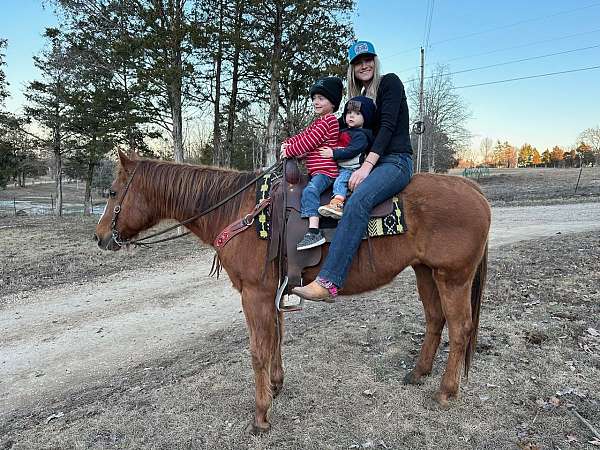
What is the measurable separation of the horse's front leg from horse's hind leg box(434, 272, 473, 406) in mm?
1582

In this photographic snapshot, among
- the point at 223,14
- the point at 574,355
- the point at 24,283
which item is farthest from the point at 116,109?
the point at 574,355

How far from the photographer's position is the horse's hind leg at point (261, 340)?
311cm

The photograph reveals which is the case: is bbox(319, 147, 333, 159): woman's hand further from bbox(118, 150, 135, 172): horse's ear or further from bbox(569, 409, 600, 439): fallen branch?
bbox(569, 409, 600, 439): fallen branch

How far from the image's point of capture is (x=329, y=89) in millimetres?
3182

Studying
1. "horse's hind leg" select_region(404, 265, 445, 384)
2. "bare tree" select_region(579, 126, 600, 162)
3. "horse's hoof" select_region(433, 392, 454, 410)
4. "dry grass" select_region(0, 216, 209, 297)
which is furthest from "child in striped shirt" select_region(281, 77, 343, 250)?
"bare tree" select_region(579, 126, 600, 162)

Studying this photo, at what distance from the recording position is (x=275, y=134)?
14.7 metres

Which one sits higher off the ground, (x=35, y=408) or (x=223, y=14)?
(x=223, y=14)

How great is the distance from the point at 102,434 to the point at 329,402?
197 cm

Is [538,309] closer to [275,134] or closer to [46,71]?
[275,134]

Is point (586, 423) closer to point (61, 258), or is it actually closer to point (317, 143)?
point (317, 143)

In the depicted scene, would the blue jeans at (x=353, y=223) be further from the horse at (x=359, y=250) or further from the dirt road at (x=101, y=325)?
the dirt road at (x=101, y=325)

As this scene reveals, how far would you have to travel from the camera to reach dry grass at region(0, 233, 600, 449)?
9.74 feet

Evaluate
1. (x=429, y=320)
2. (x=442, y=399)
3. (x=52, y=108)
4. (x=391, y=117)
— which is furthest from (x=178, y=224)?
(x=52, y=108)

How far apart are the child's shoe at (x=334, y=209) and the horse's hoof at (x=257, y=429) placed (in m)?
1.88
